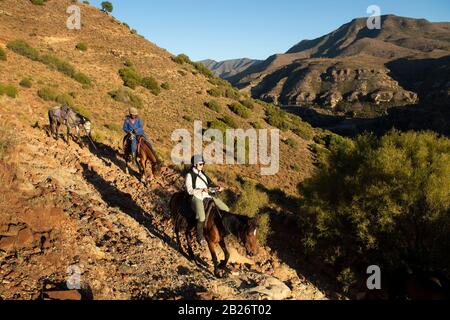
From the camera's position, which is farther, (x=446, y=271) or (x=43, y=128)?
(x=43, y=128)

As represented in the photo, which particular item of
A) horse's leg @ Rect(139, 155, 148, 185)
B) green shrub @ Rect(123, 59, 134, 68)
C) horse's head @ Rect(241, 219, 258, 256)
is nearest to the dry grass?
green shrub @ Rect(123, 59, 134, 68)

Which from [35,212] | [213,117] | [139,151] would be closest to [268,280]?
[35,212]

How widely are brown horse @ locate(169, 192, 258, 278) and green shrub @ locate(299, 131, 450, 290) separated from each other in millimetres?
5863

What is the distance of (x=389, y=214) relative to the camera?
12.3m

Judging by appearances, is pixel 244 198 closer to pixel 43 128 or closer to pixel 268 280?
pixel 268 280

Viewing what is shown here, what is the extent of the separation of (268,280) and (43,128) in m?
12.9

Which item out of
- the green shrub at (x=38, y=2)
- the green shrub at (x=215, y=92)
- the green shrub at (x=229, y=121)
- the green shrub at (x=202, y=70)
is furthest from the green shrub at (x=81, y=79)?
the green shrub at (x=38, y=2)

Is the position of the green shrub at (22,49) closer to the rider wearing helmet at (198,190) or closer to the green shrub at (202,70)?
the green shrub at (202,70)

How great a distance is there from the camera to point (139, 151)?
13586 millimetres

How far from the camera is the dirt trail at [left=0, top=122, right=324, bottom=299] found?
6.84m

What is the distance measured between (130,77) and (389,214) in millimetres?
30970

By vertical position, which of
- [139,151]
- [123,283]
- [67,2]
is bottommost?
[123,283]

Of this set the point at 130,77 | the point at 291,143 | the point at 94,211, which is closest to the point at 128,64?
the point at 130,77

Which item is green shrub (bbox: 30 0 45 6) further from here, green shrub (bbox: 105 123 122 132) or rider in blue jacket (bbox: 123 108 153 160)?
rider in blue jacket (bbox: 123 108 153 160)
